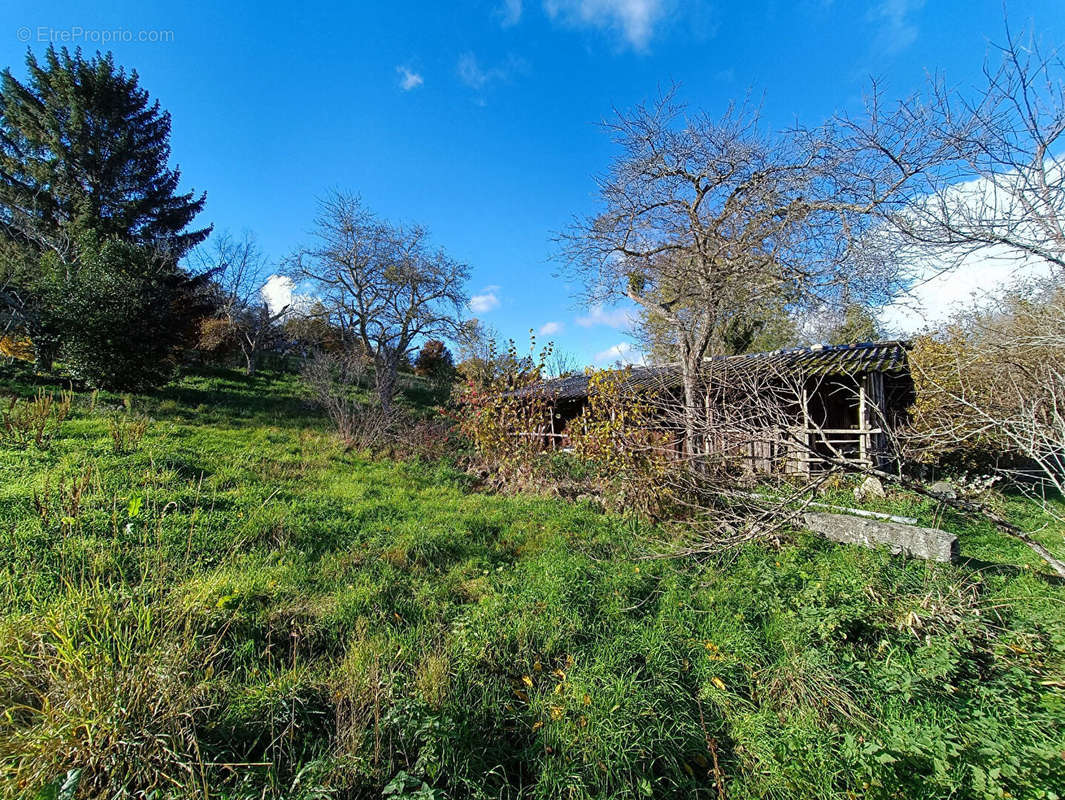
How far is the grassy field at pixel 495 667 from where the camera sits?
198cm

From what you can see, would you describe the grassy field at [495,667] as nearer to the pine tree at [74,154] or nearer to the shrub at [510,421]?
the shrub at [510,421]

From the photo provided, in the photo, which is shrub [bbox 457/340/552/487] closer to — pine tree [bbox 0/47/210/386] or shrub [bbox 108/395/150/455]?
shrub [bbox 108/395/150/455]

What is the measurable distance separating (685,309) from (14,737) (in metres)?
9.56

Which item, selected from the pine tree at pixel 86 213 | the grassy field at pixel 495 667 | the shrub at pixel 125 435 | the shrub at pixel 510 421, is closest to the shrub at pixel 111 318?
the pine tree at pixel 86 213

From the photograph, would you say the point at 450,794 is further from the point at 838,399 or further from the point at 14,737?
the point at 838,399

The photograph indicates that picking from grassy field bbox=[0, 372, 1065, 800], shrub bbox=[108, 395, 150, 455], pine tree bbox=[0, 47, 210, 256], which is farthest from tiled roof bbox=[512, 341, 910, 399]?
pine tree bbox=[0, 47, 210, 256]

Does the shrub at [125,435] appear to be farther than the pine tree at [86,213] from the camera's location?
No

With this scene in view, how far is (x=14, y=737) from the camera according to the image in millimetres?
1827

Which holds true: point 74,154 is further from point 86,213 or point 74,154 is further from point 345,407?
point 345,407

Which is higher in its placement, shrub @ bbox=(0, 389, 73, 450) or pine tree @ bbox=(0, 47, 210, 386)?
pine tree @ bbox=(0, 47, 210, 386)

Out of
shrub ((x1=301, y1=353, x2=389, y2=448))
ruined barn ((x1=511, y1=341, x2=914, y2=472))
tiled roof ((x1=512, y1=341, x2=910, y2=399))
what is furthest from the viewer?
shrub ((x1=301, y1=353, x2=389, y2=448))

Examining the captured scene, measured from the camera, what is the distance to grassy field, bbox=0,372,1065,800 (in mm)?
1983

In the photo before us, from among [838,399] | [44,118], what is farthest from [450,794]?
[44,118]

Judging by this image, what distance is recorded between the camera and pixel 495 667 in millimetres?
2967
